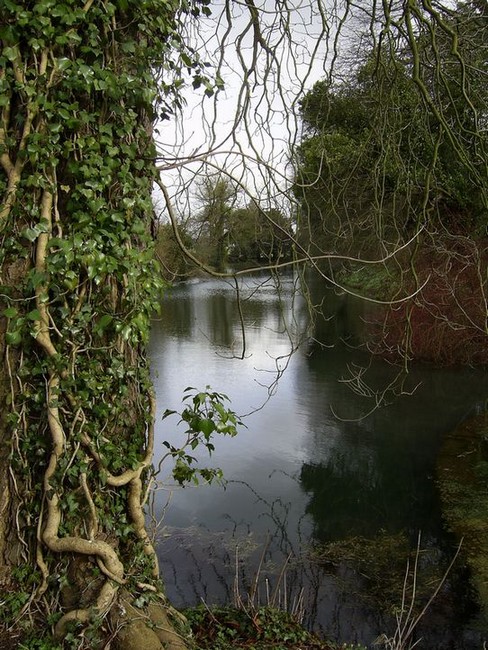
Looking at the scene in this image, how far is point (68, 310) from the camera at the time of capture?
181 centimetres

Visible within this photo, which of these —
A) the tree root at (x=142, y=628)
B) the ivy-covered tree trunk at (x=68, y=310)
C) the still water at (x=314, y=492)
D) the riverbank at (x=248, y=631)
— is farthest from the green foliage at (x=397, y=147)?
the tree root at (x=142, y=628)

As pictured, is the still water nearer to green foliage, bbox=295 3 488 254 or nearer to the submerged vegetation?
the submerged vegetation

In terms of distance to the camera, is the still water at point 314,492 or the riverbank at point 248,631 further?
the still water at point 314,492

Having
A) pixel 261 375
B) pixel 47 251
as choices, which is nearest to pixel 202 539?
pixel 47 251

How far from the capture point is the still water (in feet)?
13.4

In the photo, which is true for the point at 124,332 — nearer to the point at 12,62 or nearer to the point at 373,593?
the point at 12,62

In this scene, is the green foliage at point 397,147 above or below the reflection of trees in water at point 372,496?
above

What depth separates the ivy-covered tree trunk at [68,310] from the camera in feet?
5.77

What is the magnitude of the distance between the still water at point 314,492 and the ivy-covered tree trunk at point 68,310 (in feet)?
2.11

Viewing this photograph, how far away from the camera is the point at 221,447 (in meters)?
7.02

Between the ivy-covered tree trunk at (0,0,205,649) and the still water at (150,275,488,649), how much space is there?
2.11 ft

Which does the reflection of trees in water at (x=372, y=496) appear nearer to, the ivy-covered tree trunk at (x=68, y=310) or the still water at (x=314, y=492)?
the still water at (x=314, y=492)

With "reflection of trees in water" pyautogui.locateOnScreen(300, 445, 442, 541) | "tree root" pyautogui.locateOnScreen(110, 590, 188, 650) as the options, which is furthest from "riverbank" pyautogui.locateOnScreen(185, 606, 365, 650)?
"reflection of trees in water" pyautogui.locateOnScreen(300, 445, 442, 541)

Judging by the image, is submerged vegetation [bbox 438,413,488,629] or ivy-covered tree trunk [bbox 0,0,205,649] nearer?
ivy-covered tree trunk [bbox 0,0,205,649]
